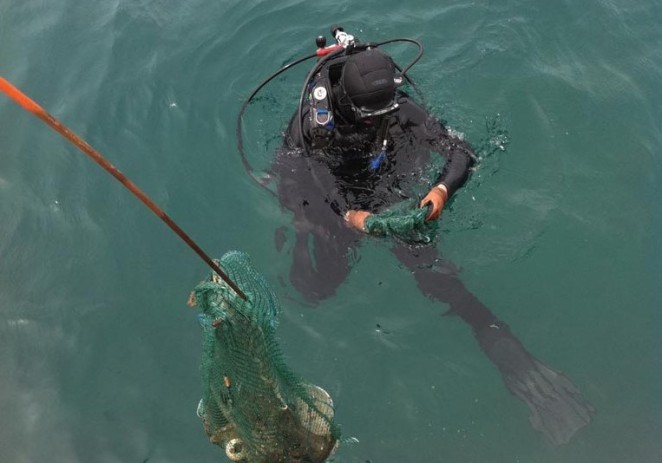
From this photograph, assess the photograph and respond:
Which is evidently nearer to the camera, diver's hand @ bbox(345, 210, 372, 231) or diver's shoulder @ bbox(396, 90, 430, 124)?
diver's hand @ bbox(345, 210, 372, 231)

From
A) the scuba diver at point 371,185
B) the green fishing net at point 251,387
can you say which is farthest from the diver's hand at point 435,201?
the green fishing net at point 251,387

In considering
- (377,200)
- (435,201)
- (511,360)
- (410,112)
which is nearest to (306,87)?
(410,112)

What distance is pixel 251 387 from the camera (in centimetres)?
304

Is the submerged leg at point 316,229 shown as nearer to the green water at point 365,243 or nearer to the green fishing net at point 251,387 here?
the green water at point 365,243

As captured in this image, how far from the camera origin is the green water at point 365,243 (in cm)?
448

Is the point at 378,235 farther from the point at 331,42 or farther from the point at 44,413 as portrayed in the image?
the point at 331,42

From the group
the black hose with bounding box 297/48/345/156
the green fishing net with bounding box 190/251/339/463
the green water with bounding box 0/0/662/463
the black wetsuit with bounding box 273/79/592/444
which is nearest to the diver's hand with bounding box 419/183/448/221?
the black wetsuit with bounding box 273/79/592/444

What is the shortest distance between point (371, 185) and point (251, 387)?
7.77ft

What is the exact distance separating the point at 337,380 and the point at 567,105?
12.1 ft

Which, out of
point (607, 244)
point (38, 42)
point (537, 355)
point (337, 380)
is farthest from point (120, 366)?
point (38, 42)

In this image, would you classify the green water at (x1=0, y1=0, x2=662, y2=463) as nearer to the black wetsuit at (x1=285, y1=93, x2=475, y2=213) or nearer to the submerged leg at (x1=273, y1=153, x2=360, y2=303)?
the submerged leg at (x1=273, y1=153, x2=360, y2=303)

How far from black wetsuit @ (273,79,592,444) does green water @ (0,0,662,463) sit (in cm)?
13

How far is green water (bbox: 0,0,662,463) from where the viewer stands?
4.48 meters

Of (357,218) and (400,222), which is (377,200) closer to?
(357,218)
